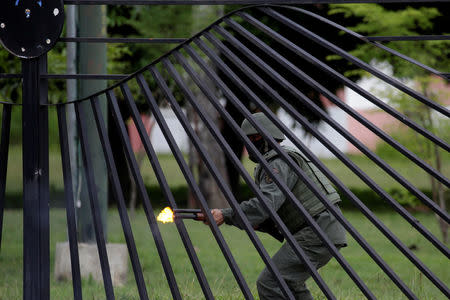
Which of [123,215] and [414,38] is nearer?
[414,38]

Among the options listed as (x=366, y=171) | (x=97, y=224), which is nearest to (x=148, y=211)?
(x=97, y=224)

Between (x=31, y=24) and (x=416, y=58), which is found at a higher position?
(x=31, y=24)

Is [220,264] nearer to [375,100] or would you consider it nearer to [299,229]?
[299,229]

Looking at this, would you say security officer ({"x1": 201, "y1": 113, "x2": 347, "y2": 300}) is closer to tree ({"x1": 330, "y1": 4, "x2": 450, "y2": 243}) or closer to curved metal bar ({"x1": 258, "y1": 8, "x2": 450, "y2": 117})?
curved metal bar ({"x1": 258, "y1": 8, "x2": 450, "y2": 117})

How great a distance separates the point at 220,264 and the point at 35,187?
6682 mm

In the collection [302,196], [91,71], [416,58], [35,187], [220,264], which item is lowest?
[220,264]

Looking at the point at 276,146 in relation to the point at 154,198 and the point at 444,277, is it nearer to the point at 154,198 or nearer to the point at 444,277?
the point at 444,277

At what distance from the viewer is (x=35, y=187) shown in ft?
12.4

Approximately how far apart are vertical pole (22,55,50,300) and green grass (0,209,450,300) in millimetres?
2233

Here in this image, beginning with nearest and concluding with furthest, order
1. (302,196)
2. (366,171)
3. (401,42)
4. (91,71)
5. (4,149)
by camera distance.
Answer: (4,149), (302,196), (91,71), (401,42), (366,171)

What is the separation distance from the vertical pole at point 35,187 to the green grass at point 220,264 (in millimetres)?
2233

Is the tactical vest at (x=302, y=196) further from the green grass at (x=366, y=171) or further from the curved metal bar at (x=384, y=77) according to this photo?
the green grass at (x=366, y=171)

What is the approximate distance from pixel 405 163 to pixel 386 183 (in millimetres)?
2071

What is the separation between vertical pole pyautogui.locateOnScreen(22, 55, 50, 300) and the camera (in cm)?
375
